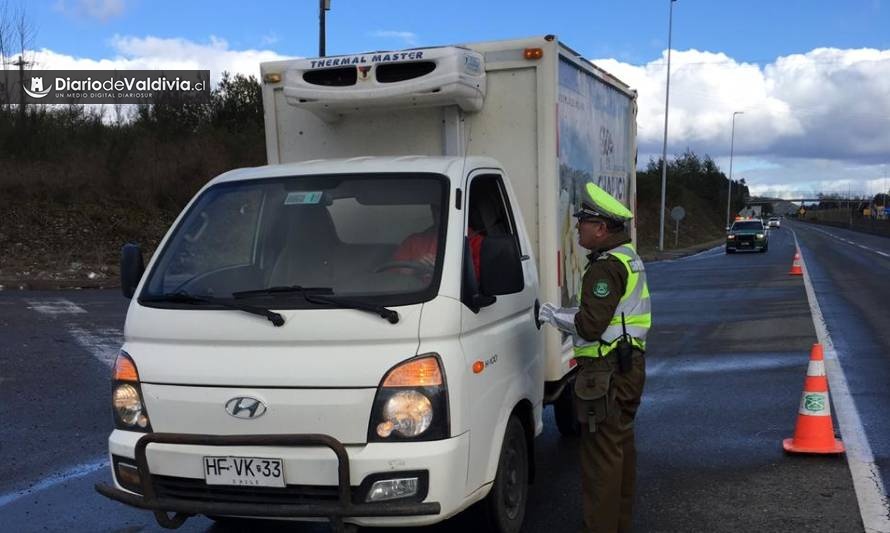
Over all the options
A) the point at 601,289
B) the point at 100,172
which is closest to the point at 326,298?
the point at 601,289

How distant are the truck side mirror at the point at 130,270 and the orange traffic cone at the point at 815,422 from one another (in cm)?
460

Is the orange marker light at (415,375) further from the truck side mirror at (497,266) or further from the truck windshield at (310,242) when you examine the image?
the truck side mirror at (497,266)

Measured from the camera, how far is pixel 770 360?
9.84m

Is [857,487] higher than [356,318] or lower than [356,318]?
lower

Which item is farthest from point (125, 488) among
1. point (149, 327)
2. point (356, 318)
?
point (356, 318)

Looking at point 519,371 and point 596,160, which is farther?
point 596,160

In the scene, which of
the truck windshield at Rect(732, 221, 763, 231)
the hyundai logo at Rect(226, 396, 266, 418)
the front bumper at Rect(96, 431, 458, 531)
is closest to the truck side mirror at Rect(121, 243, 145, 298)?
the front bumper at Rect(96, 431, 458, 531)

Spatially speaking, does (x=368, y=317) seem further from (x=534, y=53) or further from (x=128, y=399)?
(x=534, y=53)

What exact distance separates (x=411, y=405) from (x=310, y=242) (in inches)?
43.7

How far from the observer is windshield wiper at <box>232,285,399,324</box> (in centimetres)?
348

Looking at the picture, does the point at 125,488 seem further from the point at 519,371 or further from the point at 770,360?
the point at 770,360

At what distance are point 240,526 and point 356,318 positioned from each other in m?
1.91

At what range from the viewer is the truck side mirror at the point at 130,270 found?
421 cm

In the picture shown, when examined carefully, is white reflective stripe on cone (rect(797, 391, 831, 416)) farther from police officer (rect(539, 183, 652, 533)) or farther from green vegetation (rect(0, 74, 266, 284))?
green vegetation (rect(0, 74, 266, 284))
